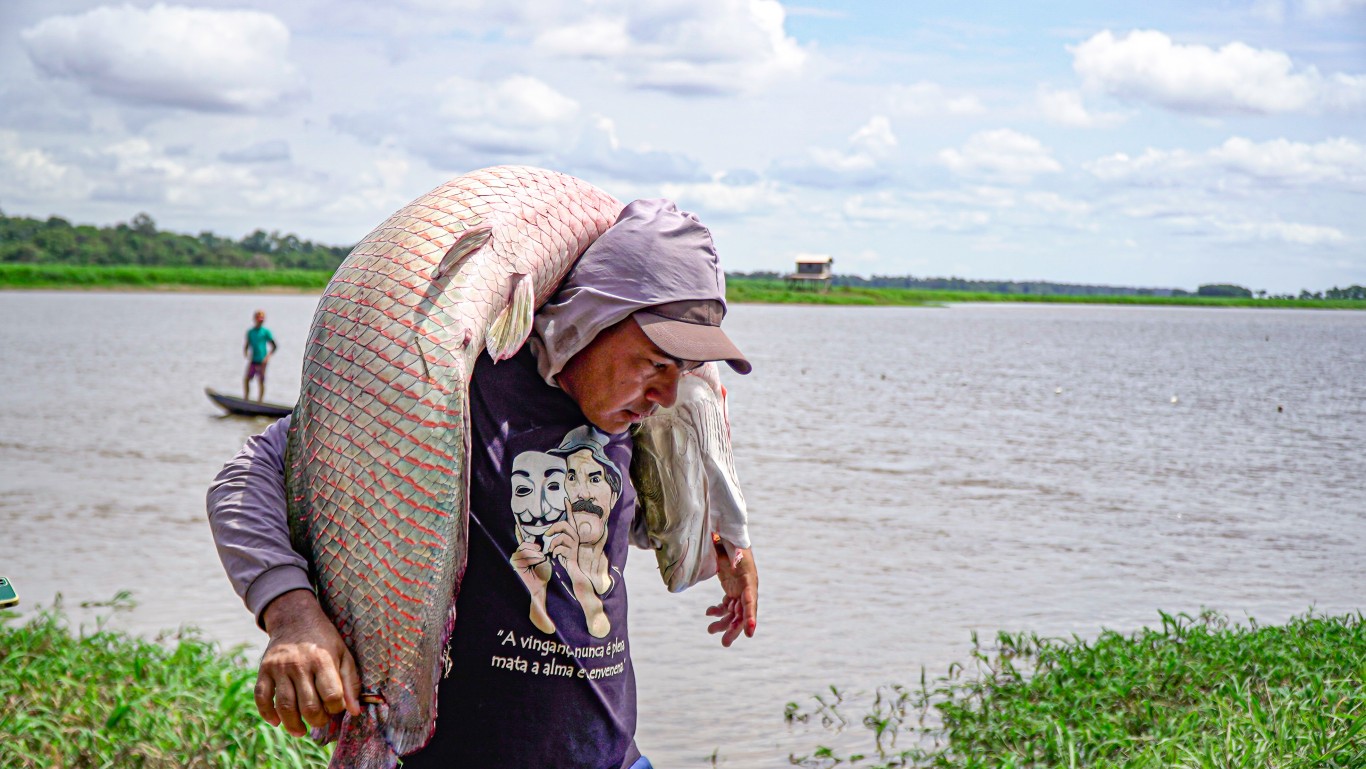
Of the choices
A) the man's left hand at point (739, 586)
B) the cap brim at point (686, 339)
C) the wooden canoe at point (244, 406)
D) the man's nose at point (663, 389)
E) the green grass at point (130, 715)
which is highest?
the cap brim at point (686, 339)

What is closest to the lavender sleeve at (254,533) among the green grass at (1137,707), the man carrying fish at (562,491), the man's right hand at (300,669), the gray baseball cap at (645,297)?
the man's right hand at (300,669)

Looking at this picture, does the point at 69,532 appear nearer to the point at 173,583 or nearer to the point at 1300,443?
the point at 173,583

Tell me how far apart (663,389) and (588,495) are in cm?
21

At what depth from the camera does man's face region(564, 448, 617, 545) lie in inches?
77.1

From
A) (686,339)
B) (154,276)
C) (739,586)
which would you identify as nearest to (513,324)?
(686,339)

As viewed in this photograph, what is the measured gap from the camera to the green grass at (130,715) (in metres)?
3.84

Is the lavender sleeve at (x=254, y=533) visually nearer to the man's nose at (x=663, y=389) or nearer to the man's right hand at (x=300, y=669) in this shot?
the man's right hand at (x=300, y=669)

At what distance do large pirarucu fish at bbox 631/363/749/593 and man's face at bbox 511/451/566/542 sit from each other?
1.05 feet

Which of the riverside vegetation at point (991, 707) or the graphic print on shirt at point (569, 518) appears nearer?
the graphic print on shirt at point (569, 518)

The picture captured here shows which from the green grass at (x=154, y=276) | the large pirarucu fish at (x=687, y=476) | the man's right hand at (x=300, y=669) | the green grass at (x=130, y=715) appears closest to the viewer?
the man's right hand at (x=300, y=669)

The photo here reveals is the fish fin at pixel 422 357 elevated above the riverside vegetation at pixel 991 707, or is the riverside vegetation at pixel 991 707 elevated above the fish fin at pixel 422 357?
the fish fin at pixel 422 357

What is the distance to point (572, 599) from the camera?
77.5 inches

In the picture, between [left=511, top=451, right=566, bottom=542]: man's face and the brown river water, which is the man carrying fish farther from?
the brown river water

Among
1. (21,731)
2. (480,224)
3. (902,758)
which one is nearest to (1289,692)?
(902,758)
